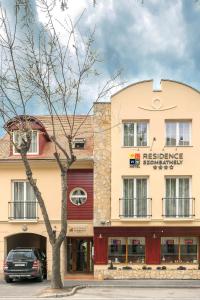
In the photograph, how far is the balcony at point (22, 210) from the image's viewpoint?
30906 millimetres

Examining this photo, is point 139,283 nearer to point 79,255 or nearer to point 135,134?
point 79,255

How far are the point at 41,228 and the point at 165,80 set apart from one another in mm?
10677

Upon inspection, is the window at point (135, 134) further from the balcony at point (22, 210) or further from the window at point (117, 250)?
the balcony at point (22, 210)

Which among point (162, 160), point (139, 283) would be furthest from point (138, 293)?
point (162, 160)

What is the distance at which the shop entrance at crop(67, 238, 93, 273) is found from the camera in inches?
1267

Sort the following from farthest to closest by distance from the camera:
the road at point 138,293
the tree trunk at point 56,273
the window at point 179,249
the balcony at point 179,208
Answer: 1. the window at point 179,249
2. the balcony at point 179,208
3. the tree trunk at point 56,273
4. the road at point 138,293

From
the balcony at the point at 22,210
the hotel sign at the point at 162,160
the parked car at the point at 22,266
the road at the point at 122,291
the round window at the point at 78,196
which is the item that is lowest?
the road at the point at 122,291

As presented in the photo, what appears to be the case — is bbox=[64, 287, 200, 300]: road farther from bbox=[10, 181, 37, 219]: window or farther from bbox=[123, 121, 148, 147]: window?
bbox=[123, 121, 148, 147]: window

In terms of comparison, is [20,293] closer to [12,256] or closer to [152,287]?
[12,256]

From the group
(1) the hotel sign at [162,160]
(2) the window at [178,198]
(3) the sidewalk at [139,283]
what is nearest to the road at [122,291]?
(3) the sidewalk at [139,283]

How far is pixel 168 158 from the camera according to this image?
1167 inches

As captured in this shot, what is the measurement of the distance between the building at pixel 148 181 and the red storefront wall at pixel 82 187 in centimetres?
129

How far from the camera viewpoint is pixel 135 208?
1161 inches

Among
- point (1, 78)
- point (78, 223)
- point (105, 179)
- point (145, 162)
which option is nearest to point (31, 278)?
point (78, 223)
